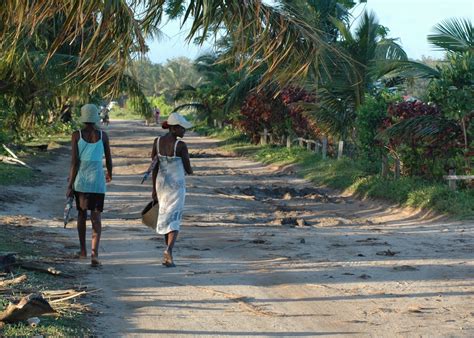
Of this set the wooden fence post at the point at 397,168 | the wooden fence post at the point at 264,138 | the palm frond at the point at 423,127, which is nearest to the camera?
the palm frond at the point at 423,127

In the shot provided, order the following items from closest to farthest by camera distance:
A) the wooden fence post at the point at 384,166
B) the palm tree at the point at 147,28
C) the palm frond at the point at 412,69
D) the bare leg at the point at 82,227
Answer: the palm tree at the point at 147,28, the bare leg at the point at 82,227, the palm frond at the point at 412,69, the wooden fence post at the point at 384,166

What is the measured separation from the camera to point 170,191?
9875 mm

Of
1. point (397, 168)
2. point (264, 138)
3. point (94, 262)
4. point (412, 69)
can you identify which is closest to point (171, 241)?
point (94, 262)

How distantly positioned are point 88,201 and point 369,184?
11.9 metres

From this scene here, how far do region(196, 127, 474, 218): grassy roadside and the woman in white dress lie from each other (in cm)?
691

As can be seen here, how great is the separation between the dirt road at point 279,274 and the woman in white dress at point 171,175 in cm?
40

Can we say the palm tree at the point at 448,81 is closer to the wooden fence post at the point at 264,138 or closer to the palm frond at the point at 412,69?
the palm frond at the point at 412,69

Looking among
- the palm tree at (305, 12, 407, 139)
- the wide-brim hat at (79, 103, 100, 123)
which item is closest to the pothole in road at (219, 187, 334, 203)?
the palm tree at (305, 12, 407, 139)

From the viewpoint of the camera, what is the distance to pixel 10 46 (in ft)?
30.4

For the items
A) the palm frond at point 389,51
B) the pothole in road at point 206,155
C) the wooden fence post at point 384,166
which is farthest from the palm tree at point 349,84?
the pothole in road at point 206,155

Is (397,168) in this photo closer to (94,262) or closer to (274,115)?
(94,262)

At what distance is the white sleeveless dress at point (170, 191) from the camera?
32.3 ft

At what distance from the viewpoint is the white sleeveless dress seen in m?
9.84

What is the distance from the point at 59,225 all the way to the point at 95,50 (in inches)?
256
